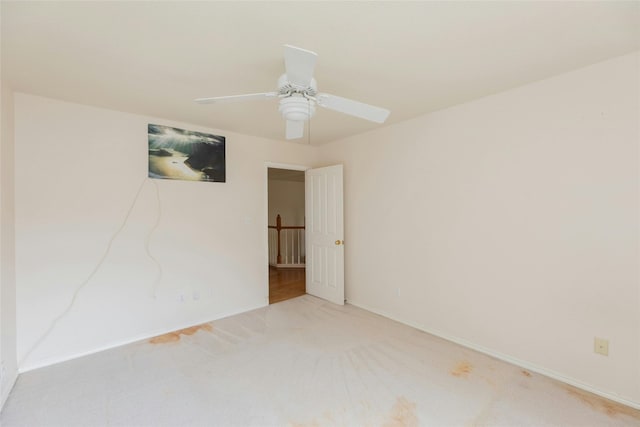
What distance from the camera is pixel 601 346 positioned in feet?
6.61

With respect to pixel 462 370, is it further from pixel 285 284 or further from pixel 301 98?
pixel 285 284

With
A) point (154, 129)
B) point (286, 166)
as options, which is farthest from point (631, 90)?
point (154, 129)

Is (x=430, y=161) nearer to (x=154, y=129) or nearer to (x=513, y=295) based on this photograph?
(x=513, y=295)

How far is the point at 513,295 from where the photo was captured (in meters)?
2.43

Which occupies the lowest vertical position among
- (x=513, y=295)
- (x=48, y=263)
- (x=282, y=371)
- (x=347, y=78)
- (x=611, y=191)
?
(x=282, y=371)

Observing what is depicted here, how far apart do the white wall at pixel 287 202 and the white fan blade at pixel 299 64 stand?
5.93 m

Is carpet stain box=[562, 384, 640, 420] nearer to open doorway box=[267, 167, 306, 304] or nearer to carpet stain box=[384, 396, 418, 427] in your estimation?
carpet stain box=[384, 396, 418, 427]

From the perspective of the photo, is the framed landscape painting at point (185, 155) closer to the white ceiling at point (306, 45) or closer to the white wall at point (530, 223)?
the white ceiling at point (306, 45)

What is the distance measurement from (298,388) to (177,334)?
1691 millimetres

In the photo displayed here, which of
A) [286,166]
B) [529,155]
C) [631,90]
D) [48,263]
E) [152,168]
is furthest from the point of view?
[286,166]

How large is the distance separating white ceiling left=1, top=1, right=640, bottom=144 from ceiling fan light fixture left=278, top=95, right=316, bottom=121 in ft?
1.08

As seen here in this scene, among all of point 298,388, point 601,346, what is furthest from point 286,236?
point 601,346

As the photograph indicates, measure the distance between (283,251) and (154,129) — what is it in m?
4.20

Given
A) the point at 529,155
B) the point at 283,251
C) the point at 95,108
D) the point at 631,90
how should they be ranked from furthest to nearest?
the point at 283,251, the point at 95,108, the point at 529,155, the point at 631,90
